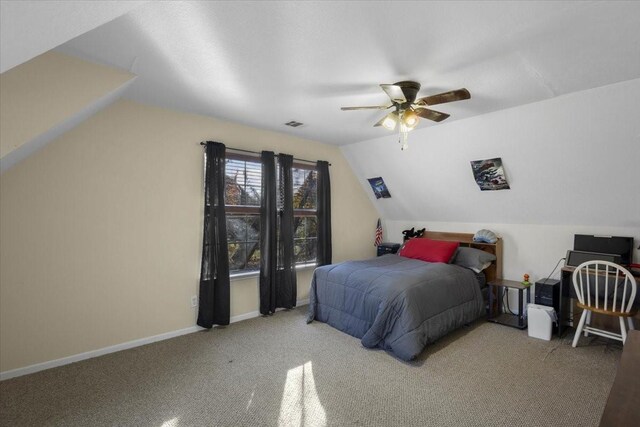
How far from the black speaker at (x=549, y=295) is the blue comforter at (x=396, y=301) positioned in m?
0.58

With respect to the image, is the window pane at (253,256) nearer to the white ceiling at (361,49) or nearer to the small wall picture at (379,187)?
the white ceiling at (361,49)

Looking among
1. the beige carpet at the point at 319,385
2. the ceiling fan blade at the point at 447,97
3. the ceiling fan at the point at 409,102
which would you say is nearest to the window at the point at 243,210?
the beige carpet at the point at 319,385

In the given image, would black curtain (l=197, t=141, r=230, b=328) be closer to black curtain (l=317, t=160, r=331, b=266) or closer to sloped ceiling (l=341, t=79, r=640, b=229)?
black curtain (l=317, t=160, r=331, b=266)

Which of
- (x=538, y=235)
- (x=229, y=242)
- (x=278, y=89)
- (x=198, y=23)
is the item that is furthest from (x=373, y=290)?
(x=198, y=23)

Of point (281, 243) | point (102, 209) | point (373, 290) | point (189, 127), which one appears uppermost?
point (189, 127)

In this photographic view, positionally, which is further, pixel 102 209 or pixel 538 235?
pixel 538 235

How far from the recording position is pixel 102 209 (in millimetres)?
2875

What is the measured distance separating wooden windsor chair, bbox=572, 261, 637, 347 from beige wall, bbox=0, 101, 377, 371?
3.43 m

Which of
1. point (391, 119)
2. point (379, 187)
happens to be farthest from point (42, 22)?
point (379, 187)

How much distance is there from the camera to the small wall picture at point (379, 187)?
4.91 meters

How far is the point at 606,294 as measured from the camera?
2738 millimetres

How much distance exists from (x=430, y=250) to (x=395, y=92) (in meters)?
2.37

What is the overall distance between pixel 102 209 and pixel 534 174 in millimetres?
4317

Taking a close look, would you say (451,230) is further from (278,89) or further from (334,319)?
(278,89)
